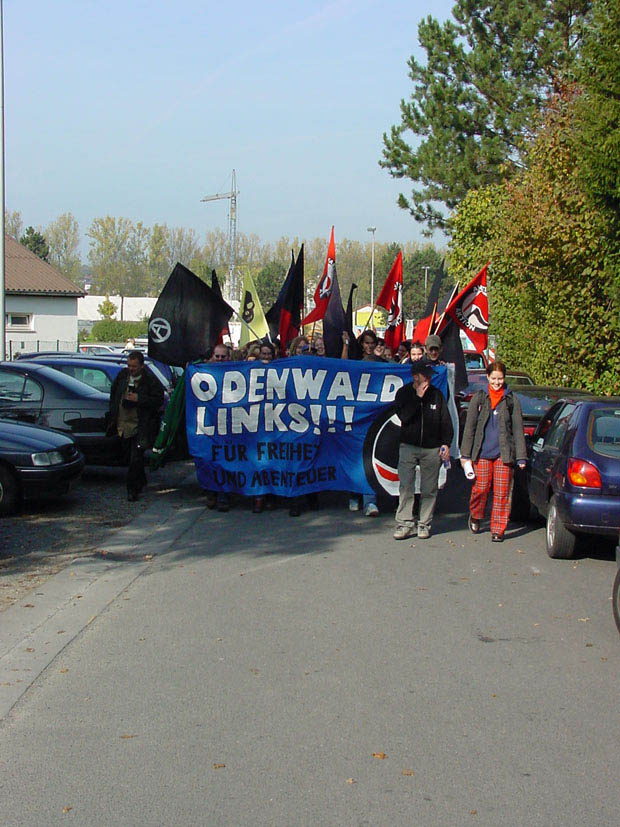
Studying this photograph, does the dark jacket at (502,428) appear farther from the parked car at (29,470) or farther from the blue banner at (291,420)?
the parked car at (29,470)

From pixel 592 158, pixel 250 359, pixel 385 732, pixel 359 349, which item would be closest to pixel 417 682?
pixel 385 732

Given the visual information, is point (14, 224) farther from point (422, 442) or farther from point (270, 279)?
point (422, 442)

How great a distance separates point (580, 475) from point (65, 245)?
9558 cm

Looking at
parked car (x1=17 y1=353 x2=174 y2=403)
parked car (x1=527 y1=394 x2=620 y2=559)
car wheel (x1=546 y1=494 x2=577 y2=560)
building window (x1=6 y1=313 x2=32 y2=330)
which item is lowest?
car wheel (x1=546 y1=494 x2=577 y2=560)

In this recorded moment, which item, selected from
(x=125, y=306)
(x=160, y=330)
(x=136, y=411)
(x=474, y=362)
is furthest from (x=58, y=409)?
(x=125, y=306)

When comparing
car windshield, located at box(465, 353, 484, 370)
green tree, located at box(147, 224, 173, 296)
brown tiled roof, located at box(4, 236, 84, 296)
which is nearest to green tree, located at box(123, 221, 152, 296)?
green tree, located at box(147, 224, 173, 296)

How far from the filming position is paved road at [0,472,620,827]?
13.6 ft

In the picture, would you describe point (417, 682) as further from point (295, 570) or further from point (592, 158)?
point (592, 158)

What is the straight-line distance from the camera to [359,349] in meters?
13.3

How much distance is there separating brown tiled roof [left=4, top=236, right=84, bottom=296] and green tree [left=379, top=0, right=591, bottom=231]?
21722mm

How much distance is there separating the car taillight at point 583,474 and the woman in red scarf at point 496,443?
1.05 metres

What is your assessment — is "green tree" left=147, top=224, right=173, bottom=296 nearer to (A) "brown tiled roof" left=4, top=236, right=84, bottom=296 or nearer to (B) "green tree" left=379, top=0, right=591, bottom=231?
(A) "brown tiled roof" left=4, top=236, right=84, bottom=296

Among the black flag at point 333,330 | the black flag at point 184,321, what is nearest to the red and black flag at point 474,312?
the black flag at point 333,330

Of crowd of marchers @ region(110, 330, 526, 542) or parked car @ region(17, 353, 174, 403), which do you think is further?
parked car @ region(17, 353, 174, 403)
